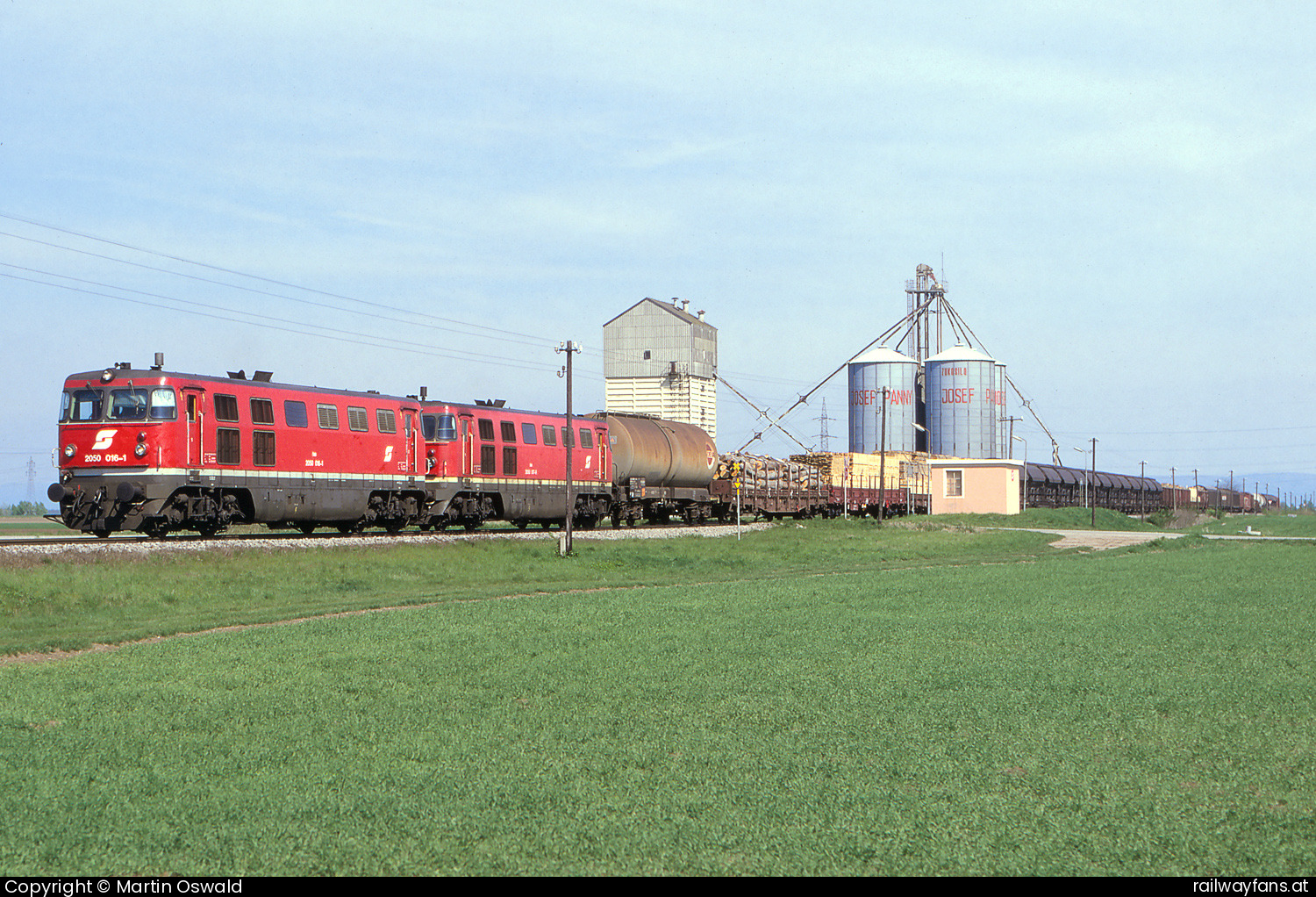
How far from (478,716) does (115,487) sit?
2168 centimetres

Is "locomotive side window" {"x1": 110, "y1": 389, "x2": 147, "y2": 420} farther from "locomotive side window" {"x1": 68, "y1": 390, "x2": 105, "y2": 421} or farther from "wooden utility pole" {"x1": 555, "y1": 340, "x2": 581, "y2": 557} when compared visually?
"wooden utility pole" {"x1": 555, "y1": 340, "x2": 581, "y2": 557}

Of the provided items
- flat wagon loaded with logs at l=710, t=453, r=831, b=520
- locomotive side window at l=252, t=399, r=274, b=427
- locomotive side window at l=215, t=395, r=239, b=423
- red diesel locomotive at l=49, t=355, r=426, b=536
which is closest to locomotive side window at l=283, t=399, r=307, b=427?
red diesel locomotive at l=49, t=355, r=426, b=536

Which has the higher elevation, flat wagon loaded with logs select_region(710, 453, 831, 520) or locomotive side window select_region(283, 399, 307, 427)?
locomotive side window select_region(283, 399, 307, 427)

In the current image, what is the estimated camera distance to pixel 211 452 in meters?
30.2

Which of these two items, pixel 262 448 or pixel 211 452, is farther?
pixel 262 448

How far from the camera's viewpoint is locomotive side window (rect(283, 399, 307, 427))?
32938 millimetres

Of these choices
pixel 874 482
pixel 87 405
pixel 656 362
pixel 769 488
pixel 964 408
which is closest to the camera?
pixel 87 405

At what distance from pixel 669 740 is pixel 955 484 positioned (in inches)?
2935

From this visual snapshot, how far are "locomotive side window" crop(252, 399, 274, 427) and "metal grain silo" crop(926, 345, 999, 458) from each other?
6887 cm

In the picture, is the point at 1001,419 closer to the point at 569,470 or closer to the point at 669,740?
the point at 569,470

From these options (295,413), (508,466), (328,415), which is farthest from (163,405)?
(508,466)
